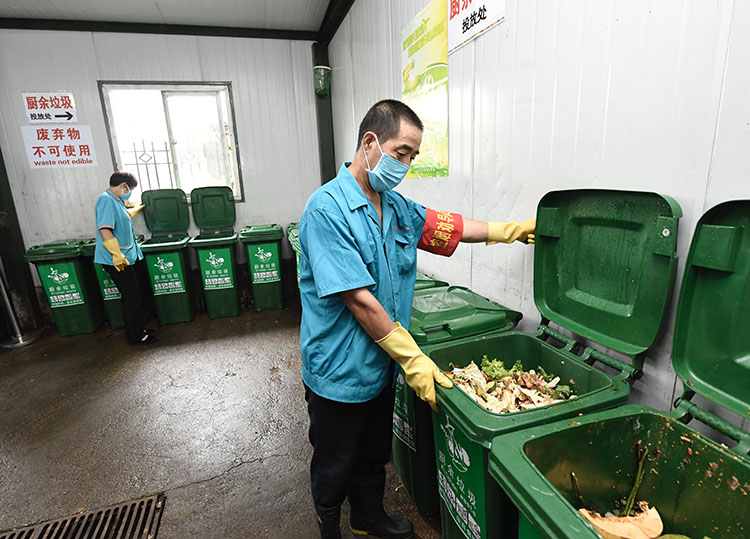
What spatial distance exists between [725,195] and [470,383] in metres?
0.90

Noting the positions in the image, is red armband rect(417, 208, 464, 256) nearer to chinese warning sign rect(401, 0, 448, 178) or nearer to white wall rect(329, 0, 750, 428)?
white wall rect(329, 0, 750, 428)

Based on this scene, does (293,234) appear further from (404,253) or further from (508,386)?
(508,386)

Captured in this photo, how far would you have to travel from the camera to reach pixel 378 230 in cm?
128

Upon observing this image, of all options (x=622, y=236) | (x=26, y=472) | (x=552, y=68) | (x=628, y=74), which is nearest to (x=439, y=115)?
(x=552, y=68)

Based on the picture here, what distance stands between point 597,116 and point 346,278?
1.02m

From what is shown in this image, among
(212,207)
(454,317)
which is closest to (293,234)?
(212,207)

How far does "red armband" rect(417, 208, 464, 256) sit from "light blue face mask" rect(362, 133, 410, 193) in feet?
1.19

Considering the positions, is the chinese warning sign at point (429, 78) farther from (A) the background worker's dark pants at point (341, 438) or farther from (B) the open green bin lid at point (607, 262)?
(A) the background worker's dark pants at point (341, 438)

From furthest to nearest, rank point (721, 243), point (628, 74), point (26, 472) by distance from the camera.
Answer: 1. point (26, 472)
2. point (628, 74)
3. point (721, 243)

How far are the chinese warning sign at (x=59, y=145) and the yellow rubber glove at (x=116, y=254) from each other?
1527mm

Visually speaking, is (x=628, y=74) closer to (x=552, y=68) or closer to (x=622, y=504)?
(x=552, y=68)

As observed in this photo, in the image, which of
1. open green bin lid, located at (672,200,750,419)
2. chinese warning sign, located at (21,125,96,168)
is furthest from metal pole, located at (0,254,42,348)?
open green bin lid, located at (672,200,750,419)

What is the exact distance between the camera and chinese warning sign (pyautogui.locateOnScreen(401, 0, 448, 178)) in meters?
2.20

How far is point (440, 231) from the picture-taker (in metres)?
1.63
